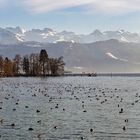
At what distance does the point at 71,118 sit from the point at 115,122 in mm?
5582

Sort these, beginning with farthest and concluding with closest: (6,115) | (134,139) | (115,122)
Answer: (6,115), (115,122), (134,139)

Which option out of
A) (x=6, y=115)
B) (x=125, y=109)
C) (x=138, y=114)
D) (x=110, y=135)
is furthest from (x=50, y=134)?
(x=125, y=109)

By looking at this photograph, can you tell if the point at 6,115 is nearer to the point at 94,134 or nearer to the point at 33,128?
the point at 33,128

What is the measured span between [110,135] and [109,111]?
16888mm

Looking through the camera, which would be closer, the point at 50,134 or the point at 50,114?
the point at 50,134

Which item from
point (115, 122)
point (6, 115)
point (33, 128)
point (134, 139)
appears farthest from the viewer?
point (6, 115)

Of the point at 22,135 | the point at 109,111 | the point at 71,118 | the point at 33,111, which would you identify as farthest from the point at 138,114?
the point at 22,135

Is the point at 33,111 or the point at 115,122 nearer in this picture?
the point at 115,122

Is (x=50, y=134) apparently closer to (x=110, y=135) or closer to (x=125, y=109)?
(x=110, y=135)

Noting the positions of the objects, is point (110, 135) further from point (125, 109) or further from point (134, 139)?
point (125, 109)

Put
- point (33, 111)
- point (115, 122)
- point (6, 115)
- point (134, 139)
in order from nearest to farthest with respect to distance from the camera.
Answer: point (134, 139)
point (115, 122)
point (6, 115)
point (33, 111)

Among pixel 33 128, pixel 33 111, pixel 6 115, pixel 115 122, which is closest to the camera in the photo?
pixel 33 128

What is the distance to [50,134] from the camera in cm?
4078

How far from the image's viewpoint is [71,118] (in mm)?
50531
